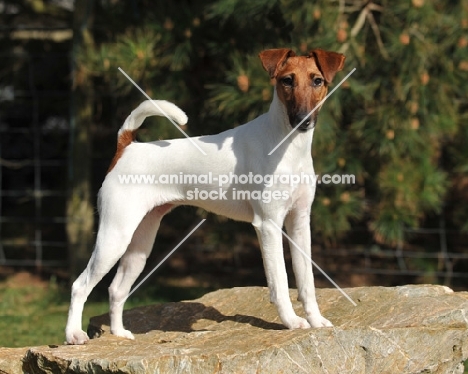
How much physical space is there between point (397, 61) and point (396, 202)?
1.13 meters

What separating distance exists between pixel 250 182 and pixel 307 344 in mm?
990

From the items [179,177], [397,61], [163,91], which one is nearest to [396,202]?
[397,61]

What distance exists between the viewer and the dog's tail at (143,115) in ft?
14.8

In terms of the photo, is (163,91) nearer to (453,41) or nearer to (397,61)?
(397,61)

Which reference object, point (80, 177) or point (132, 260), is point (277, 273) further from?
point (80, 177)

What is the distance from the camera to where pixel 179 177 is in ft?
14.5

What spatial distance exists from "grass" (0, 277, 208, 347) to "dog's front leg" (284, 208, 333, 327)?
2.60 meters

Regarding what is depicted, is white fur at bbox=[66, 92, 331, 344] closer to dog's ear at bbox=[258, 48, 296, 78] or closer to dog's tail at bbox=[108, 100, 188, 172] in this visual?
dog's tail at bbox=[108, 100, 188, 172]

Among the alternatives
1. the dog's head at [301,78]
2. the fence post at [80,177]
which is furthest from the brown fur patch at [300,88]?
the fence post at [80,177]

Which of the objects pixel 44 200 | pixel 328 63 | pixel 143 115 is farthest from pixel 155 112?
pixel 44 200

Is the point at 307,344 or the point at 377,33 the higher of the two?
the point at 377,33

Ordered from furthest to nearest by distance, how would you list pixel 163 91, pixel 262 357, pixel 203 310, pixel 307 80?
pixel 163 91 < pixel 203 310 < pixel 307 80 < pixel 262 357

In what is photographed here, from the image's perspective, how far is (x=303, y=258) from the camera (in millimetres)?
4449

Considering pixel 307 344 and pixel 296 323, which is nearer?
pixel 307 344
